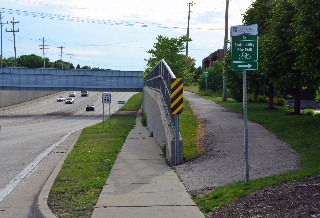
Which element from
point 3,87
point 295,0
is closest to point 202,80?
point 3,87

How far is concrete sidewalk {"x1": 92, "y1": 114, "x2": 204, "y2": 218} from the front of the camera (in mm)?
9070

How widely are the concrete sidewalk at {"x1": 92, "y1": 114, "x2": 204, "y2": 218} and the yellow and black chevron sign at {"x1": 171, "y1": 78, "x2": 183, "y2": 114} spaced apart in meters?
1.65

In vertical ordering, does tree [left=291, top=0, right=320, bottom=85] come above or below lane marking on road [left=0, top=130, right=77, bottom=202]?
above

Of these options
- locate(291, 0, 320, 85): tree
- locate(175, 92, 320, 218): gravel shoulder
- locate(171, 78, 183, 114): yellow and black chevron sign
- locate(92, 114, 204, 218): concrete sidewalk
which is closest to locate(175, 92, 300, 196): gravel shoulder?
locate(175, 92, 320, 218): gravel shoulder

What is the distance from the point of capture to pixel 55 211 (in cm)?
961

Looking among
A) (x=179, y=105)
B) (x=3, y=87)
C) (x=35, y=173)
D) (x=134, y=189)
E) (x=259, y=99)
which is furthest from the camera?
(x=3, y=87)

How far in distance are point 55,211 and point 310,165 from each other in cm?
676

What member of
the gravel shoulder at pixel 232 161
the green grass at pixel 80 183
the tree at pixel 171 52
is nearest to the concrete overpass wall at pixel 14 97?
the tree at pixel 171 52

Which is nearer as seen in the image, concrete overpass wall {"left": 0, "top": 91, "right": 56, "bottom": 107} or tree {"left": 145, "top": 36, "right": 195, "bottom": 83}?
tree {"left": 145, "top": 36, "right": 195, "bottom": 83}

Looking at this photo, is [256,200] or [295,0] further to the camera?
[295,0]

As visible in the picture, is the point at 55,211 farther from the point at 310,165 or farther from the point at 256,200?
the point at 310,165

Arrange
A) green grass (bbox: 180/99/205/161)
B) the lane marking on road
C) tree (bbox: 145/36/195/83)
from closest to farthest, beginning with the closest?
the lane marking on road
green grass (bbox: 180/99/205/161)
tree (bbox: 145/36/195/83)

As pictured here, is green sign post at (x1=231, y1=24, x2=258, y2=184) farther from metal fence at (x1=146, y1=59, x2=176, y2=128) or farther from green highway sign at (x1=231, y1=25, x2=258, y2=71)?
metal fence at (x1=146, y1=59, x2=176, y2=128)

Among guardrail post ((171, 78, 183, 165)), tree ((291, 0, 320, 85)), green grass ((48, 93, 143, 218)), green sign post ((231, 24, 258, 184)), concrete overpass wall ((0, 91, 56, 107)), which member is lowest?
concrete overpass wall ((0, 91, 56, 107))
